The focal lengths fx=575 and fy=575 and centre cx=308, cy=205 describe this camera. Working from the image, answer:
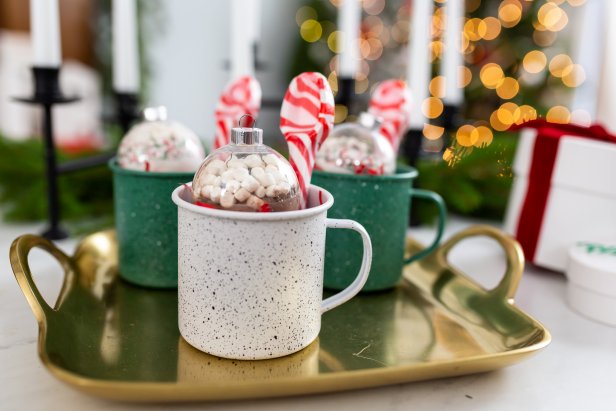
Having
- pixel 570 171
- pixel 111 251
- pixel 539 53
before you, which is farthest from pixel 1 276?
pixel 539 53

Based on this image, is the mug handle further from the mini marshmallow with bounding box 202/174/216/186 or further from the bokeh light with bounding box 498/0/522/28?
the bokeh light with bounding box 498/0/522/28

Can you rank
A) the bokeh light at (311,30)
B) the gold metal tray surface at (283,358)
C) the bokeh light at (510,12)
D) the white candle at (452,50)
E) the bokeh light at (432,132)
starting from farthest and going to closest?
1. the bokeh light at (311,30)
2. the bokeh light at (510,12)
3. the bokeh light at (432,132)
4. the white candle at (452,50)
5. the gold metal tray surface at (283,358)

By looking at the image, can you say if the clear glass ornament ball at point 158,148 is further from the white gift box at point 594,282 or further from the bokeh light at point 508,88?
the bokeh light at point 508,88

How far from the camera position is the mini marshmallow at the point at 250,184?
16.0 inches

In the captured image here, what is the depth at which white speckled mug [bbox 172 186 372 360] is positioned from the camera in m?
0.41

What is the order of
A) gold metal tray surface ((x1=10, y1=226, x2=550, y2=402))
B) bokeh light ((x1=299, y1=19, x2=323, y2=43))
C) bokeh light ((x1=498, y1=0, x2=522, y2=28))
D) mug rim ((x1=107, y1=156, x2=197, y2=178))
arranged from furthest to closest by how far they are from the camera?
bokeh light ((x1=299, y1=19, x2=323, y2=43))
bokeh light ((x1=498, y1=0, x2=522, y2=28))
mug rim ((x1=107, y1=156, x2=197, y2=178))
gold metal tray surface ((x1=10, y1=226, x2=550, y2=402))

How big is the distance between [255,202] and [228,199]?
19 mm

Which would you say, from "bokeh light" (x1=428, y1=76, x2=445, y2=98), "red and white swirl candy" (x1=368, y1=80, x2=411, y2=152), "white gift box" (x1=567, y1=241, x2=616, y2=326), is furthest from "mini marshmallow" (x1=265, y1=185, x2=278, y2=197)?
"bokeh light" (x1=428, y1=76, x2=445, y2=98)

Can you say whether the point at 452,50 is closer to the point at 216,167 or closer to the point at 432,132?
the point at 432,132

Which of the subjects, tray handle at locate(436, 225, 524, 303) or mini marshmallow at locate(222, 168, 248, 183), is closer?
mini marshmallow at locate(222, 168, 248, 183)

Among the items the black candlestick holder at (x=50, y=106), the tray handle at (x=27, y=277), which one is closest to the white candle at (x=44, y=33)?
the black candlestick holder at (x=50, y=106)

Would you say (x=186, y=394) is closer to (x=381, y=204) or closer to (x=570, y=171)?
(x=381, y=204)

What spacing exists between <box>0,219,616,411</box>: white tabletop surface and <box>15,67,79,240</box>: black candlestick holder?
16 cm

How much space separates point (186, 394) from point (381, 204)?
275 mm
